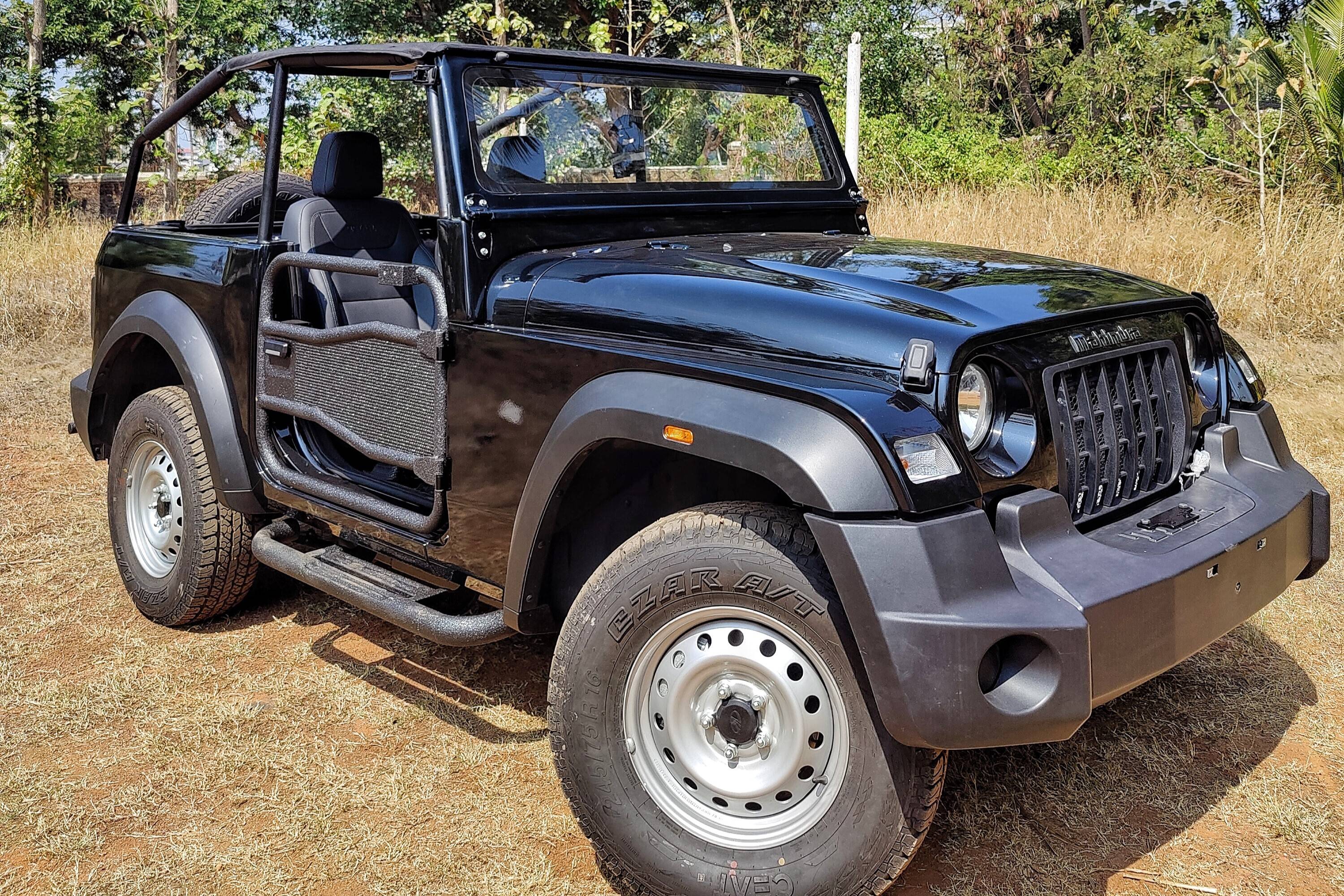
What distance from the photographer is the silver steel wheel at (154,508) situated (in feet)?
13.8

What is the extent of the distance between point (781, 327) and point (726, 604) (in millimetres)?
615

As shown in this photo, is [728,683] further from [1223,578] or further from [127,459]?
[127,459]

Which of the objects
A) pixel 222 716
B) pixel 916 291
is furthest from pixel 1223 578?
pixel 222 716

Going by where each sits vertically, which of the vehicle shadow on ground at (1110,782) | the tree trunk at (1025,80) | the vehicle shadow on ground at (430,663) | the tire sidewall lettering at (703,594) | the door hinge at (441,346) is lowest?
the vehicle shadow on ground at (1110,782)

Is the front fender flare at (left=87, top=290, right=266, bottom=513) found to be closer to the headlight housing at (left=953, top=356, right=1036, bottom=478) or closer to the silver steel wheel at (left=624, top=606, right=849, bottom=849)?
the silver steel wheel at (left=624, top=606, right=849, bottom=849)

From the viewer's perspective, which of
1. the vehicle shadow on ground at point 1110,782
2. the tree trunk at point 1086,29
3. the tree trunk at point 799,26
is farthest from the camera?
the tree trunk at point 799,26

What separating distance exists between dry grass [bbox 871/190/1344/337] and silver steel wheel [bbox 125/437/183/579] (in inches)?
282

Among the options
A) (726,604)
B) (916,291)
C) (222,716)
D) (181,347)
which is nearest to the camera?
(726,604)

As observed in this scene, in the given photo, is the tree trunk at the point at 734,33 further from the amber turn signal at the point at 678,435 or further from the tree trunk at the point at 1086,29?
the amber turn signal at the point at 678,435

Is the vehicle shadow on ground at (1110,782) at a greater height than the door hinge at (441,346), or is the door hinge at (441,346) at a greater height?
the door hinge at (441,346)

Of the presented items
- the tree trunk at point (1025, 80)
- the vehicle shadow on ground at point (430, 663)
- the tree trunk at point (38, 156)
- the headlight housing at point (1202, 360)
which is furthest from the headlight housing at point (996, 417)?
the tree trunk at point (1025, 80)

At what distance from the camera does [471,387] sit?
3.00 meters

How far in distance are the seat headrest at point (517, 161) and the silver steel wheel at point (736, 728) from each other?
142 centimetres

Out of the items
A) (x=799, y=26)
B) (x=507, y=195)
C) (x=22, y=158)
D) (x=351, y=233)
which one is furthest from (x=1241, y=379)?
(x=799, y=26)
